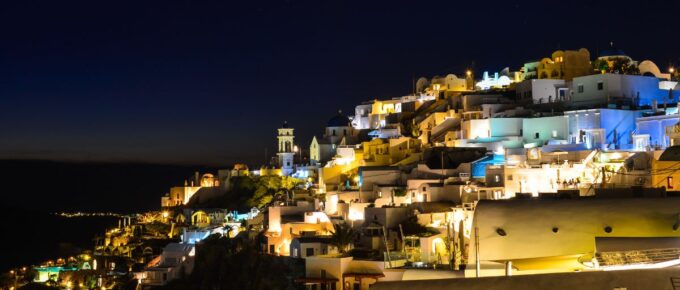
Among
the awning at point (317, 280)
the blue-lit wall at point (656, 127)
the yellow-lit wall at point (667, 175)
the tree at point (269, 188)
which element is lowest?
the awning at point (317, 280)

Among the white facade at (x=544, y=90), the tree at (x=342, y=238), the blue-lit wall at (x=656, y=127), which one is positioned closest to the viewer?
the tree at (x=342, y=238)

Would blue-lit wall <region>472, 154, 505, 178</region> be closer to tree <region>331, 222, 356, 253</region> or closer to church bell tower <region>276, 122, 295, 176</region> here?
tree <region>331, 222, 356, 253</region>

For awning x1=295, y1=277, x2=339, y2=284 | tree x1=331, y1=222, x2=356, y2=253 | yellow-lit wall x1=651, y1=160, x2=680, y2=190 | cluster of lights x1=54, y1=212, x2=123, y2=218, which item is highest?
yellow-lit wall x1=651, y1=160, x2=680, y2=190

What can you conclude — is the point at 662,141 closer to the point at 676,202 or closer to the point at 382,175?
the point at 382,175

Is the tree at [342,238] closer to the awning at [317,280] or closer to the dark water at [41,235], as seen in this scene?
the awning at [317,280]

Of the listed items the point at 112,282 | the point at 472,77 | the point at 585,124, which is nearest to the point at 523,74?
the point at 472,77

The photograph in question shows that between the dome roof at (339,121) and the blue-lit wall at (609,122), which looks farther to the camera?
the dome roof at (339,121)

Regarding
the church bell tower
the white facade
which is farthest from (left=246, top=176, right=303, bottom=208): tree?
the white facade

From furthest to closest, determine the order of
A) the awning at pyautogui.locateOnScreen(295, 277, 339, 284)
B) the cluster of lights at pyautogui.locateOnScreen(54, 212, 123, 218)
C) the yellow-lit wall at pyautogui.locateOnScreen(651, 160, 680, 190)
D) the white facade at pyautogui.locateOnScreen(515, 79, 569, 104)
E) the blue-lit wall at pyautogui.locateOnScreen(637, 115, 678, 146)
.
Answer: the cluster of lights at pyautogui.locateOnScreen(54, 212, 123, 218)
the white facade at pyautogui.locateOnScreen(515, 79, 569, 104)
the blue-lit wall at pyautogui.locateOnScreen(637, 115, 678, 146)
the awning at pyautogui.locateOnScreen(295, 277, 339, 284)
the yellow-lit wall at pyautogui.locateOnScreen(651, 160, 680, 190)

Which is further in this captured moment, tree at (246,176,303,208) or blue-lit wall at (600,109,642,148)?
tree at (246,176,303,208)

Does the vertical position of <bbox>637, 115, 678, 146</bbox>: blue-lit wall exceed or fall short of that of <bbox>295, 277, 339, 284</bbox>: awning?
it exceeds it

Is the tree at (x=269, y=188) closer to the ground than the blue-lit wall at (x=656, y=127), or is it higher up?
closer to the ground

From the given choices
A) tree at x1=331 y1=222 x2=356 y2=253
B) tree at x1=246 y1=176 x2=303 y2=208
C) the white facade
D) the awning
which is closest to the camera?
the awning

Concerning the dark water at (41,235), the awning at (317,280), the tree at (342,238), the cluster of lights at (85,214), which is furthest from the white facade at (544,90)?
the cluster of lights at (85,214)
